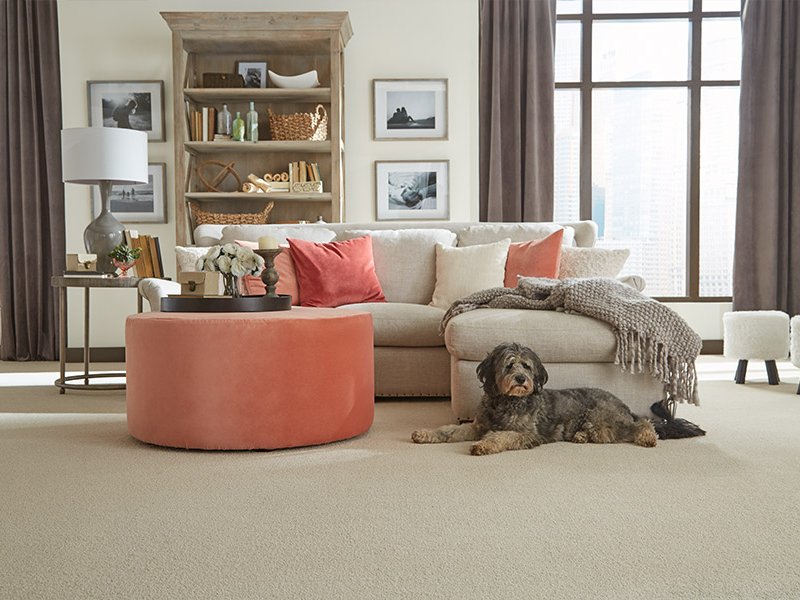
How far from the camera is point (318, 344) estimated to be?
2.75m

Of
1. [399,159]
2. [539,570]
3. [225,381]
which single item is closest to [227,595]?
[539,570]

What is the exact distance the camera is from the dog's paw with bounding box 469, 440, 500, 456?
2639mm

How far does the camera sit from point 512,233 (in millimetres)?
4473

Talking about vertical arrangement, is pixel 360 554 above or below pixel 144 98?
below

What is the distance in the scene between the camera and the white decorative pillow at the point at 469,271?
412 cm

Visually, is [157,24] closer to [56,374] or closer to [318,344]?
[56,374]

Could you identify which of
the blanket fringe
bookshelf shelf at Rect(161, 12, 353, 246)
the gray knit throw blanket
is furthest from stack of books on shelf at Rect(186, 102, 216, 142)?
the blanket fringe

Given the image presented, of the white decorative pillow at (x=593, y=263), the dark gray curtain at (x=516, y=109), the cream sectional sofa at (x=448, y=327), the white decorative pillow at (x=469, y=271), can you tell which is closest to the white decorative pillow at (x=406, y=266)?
the cream sectional sofa at (x=448, y=327)

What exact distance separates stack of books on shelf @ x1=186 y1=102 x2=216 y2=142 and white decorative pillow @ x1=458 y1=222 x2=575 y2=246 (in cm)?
210

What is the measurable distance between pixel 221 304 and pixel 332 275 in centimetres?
121

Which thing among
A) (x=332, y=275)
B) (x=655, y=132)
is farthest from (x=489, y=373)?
(x=655, y=132)

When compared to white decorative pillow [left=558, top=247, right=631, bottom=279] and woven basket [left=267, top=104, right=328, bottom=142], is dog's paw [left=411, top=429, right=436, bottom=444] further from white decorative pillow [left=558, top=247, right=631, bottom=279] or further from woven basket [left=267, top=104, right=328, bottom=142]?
woven basket [left=267, top=104, right=328, bottom=142]

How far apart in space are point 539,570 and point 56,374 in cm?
429

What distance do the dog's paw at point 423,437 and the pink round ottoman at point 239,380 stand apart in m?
0.27
